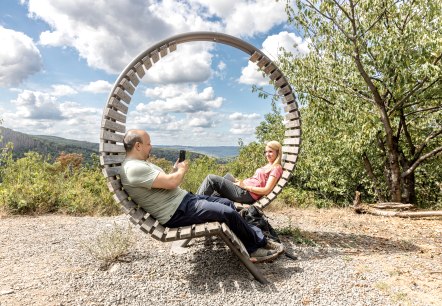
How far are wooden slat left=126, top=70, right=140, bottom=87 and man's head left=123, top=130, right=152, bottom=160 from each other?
2.69ft

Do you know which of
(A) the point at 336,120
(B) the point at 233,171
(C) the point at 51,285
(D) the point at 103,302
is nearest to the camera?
(D) the point at 103,302

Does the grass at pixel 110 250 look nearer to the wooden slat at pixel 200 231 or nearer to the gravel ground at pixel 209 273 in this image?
the gravel ground at pixel 209 273

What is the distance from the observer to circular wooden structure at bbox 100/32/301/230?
3.62 meters

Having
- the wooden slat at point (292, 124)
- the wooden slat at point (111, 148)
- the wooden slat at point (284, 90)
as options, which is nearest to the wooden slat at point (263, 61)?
the wooden slat at point (284, 90)

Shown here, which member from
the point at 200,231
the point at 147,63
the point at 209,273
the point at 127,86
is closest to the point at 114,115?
the point at 127,86

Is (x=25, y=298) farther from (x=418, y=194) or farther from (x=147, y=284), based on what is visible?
(x=418, y=194)

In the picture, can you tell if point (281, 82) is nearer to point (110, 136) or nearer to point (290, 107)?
point (290, 107)

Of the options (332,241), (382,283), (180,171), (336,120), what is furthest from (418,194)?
(180,171)

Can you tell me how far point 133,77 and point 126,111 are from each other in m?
0.41

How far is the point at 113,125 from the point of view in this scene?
393cm

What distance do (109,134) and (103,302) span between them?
172cm

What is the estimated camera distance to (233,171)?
12672 millimetres

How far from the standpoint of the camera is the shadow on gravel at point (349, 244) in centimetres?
469

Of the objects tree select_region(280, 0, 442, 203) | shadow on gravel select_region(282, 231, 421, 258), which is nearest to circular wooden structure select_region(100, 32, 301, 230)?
shadow on gravel select_region(282, 231, 421, 258)
